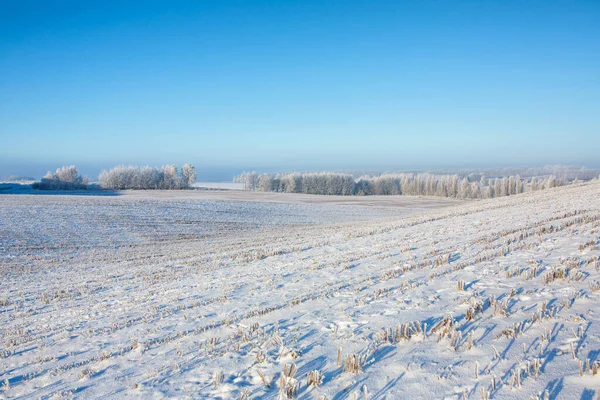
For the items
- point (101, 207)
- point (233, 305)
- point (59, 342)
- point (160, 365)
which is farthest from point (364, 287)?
point (101, 207)

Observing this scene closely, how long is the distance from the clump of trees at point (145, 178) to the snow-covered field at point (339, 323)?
4087 inches

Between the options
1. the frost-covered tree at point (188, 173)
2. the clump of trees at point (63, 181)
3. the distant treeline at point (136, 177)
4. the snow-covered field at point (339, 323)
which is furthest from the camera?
the frost-covered tree at point (188, 173)

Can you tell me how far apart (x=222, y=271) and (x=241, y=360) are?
353 inches

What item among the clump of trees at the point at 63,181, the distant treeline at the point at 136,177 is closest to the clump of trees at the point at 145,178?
the distant treeline at the point at 136,177

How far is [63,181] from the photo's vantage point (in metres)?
101

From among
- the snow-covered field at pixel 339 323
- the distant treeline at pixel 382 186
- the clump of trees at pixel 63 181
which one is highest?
the clump of trees at pixel 63 181

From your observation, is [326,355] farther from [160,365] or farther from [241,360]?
[160,365]

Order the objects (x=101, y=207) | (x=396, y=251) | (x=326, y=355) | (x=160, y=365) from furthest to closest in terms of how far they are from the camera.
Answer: (x=101, y=207) < (x=396, y=251) < (x=160, y=365) < (x=326, y=355)

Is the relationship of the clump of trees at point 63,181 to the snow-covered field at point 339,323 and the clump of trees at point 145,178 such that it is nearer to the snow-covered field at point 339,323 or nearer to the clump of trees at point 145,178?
the clump of trees at point 145,178

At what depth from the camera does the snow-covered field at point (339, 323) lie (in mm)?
4477

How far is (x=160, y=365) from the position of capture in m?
5.71

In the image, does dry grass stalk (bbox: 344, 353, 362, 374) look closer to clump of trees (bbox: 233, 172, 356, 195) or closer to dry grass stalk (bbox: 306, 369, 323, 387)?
dry grass stalk (bbox: 306, 369, 323, 387)

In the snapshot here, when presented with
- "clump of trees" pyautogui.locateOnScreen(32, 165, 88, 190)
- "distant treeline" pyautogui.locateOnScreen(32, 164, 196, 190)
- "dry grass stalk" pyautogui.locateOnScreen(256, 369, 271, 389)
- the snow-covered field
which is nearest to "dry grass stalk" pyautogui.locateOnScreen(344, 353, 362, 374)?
the snow-covered field

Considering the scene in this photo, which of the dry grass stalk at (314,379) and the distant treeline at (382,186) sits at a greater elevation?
the dry grass stalk at (314,379)
